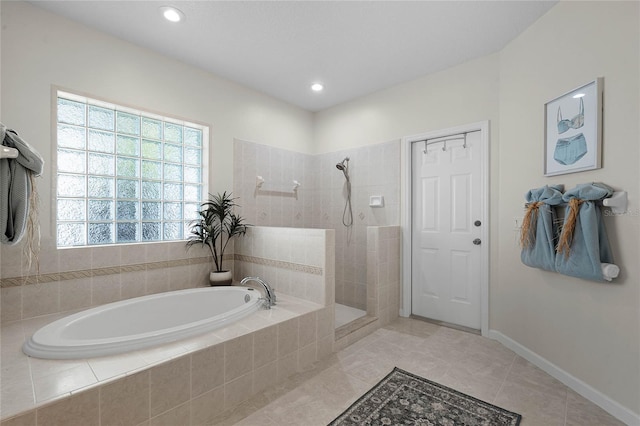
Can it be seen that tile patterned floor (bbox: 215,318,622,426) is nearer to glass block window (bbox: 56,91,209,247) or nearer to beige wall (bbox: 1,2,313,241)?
glass block window (bbox: 56,91,209,247)

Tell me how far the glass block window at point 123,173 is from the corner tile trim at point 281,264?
2.12ft

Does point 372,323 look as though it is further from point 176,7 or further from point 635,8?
point 176,7

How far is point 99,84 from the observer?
2350mm

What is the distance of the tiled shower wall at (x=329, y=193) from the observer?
3367 millimetres

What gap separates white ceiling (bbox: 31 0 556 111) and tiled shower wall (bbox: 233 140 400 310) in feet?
2.85

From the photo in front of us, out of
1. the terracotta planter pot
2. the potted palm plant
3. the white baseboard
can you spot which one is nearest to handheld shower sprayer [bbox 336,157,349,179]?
the potted palm plant

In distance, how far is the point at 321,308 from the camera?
2.36 metres

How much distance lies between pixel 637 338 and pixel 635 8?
1856 mm

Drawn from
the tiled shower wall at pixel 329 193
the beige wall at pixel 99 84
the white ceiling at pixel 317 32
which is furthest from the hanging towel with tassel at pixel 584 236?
the beige wall at pixel 99 84

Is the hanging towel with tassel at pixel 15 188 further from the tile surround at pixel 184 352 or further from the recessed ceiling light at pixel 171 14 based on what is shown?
the recessed ceiling light at pixel 171 14

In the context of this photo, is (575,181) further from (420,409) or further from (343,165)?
(343,165)

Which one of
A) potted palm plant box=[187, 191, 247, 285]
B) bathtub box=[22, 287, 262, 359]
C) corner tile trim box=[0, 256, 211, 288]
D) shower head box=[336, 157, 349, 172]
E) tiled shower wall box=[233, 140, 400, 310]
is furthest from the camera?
shower head box=[336, 157, 349, 172]

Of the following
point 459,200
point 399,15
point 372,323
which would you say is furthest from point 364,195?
point 399,15

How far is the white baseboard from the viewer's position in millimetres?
1626
